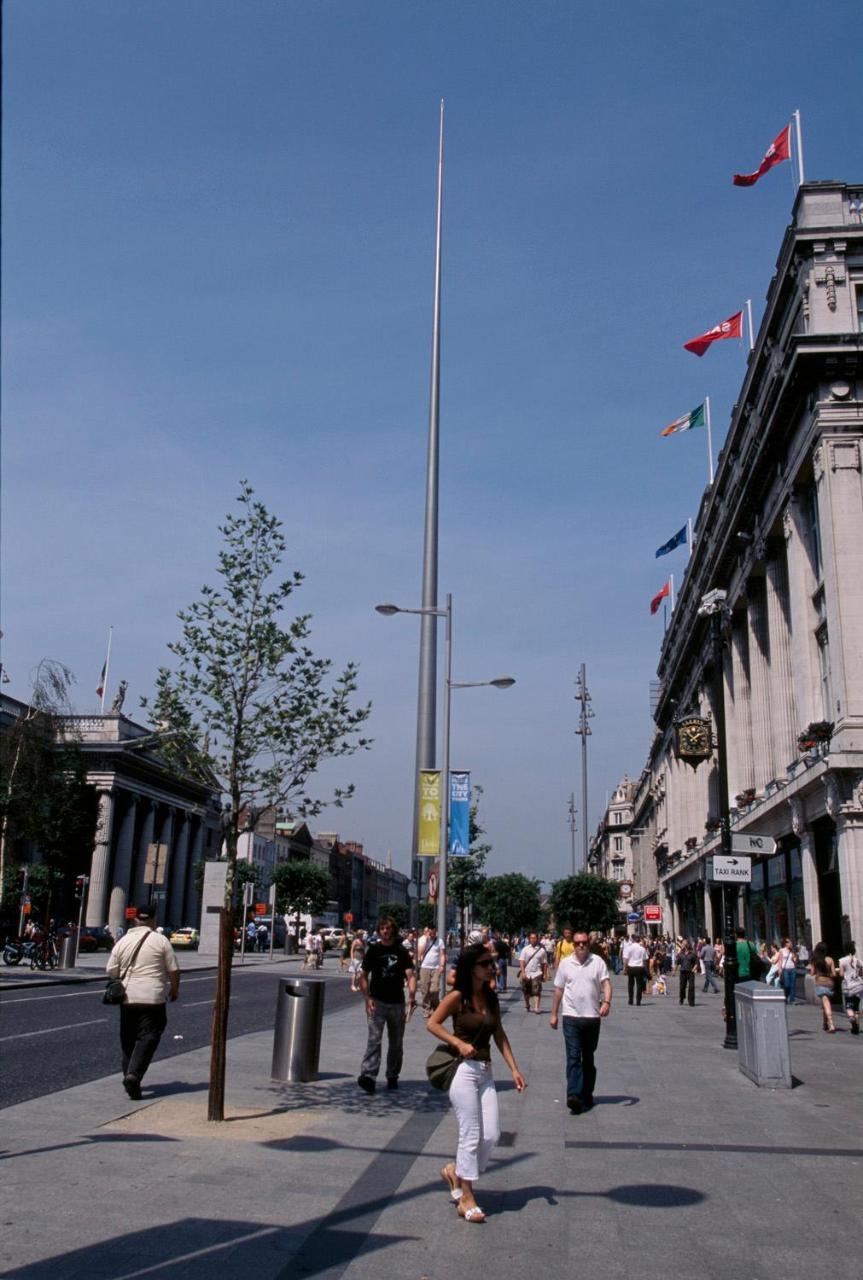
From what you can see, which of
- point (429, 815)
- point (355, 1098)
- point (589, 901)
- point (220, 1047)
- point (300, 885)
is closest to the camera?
point (220, 1047)

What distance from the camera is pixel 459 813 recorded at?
27125 millimetres

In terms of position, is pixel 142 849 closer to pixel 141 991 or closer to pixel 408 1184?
pixel 141 991

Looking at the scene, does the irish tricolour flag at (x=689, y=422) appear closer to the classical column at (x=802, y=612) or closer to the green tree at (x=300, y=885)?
the classical column at (x=802, y=612)

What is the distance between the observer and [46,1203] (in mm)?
6781

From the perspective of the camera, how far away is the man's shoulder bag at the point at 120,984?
10.4 m

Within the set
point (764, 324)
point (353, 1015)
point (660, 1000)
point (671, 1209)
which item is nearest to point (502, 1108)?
point (671, 1209)

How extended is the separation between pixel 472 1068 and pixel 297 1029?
5784 mm

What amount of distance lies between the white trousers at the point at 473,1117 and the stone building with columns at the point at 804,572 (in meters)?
11.8

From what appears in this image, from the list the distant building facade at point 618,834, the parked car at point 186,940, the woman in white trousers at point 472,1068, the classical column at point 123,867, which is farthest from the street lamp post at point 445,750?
the distant building facade at point 618,834

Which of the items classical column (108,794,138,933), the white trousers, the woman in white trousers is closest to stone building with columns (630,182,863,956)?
the woman in white trousers

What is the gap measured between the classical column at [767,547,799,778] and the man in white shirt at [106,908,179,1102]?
88.7 feet

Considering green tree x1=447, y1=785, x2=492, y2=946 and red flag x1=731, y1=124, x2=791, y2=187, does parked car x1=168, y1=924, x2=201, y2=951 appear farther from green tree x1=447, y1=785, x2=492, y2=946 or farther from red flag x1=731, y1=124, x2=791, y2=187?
red flag x1=731, y1=124, x2=791, y2=187

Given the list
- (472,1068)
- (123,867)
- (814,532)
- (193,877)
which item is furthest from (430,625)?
(193,877)

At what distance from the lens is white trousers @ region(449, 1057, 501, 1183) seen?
6.85 meters
